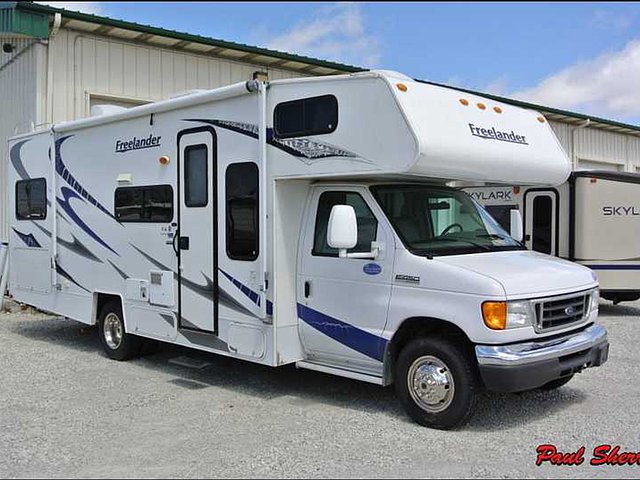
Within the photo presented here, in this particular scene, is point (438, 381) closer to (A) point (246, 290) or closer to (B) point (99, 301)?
(A) point (246, 290)

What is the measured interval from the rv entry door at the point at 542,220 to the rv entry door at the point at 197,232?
7386mm

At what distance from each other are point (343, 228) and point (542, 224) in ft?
25.7

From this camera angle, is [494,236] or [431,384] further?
[494,236]

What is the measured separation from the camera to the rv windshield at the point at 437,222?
6.09 metres

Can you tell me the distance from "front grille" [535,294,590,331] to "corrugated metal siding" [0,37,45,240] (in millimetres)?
9510

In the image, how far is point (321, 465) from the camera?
496 cm

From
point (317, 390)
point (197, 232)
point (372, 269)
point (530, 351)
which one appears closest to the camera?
point (530, 351)

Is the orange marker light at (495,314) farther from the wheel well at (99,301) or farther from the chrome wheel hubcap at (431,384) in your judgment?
the wheel well at (99,301)

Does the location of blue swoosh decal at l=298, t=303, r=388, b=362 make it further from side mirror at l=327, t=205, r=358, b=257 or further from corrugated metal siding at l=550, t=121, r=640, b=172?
corrugated metal siding at l=550, t=121, r=640, b=172

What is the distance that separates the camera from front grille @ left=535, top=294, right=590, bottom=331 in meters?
5.62

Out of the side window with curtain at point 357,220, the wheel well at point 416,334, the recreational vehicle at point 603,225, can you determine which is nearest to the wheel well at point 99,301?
the side window with curtain at point 357,220

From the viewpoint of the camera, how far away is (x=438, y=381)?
5.71 m

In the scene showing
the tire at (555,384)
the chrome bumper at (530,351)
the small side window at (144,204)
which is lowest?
the tire at (555,384)

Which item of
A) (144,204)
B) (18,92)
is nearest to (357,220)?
(144,204)
